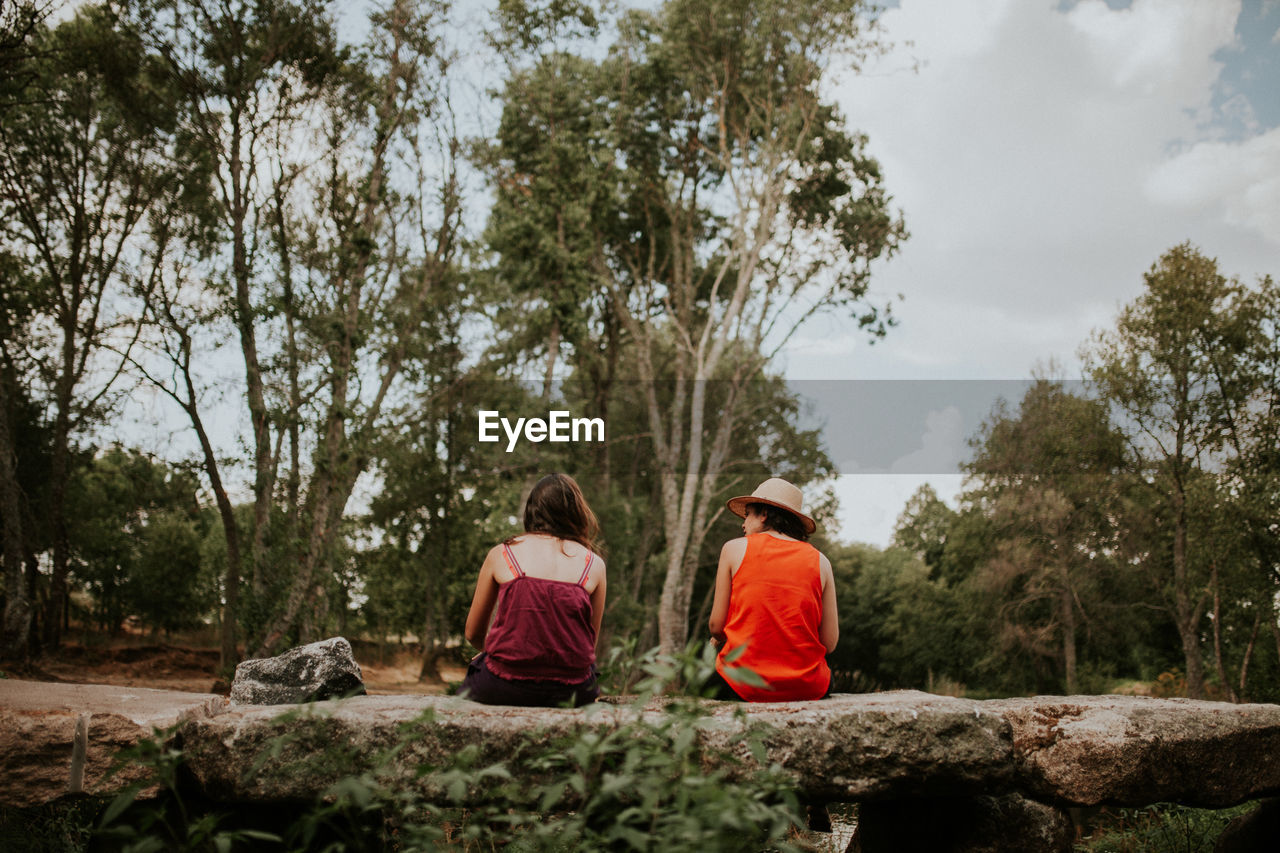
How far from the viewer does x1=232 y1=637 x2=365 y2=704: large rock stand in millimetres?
4750

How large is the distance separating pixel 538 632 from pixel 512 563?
0.35m

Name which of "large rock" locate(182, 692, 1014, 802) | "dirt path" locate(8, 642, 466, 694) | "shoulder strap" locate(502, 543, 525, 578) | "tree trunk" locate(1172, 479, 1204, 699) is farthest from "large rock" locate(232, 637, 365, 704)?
"tree trunk" locate(1172, 479, 1204, 699)

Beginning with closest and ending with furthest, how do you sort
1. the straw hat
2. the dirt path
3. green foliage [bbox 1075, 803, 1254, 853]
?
the straw hat
green foliage [bbox 1075, 803, 1254, 853]
the dirt path

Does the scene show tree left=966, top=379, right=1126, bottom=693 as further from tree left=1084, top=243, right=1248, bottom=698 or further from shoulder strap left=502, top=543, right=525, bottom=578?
shoulder strap left=502, top=543, right=525, bottom=578

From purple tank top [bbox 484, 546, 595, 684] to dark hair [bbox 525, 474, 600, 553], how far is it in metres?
0.26

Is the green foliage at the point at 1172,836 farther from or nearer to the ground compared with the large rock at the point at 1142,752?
nearer to the ground

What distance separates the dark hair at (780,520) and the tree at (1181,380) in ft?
69.2

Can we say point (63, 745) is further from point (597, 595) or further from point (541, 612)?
point (597, 595)

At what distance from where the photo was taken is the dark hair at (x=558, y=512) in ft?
13.3

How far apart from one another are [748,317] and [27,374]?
18.0 m

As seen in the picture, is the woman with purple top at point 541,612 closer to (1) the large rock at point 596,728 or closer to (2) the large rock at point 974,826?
(1) the large rock at point 596,728

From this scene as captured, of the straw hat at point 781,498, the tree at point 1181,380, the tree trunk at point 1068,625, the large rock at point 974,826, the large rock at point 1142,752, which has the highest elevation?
the tree at point 1181,380

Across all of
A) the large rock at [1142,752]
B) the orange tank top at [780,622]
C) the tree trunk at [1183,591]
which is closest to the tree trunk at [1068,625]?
the tree trunk at [1183,591]

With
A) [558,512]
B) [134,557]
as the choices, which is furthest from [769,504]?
[134,557]
